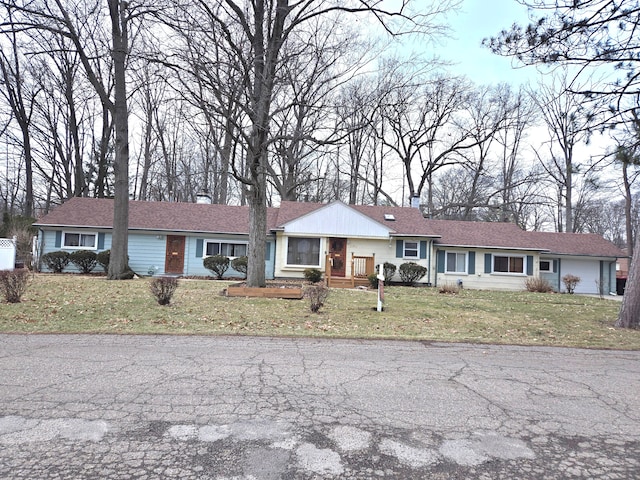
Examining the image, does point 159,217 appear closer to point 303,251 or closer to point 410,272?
point 303,251

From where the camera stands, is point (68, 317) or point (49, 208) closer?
point (68, 317)

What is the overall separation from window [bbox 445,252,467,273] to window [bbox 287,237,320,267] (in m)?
6.89

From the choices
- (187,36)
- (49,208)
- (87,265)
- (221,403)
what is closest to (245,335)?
(221,403)

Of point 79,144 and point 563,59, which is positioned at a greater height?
point 79,144

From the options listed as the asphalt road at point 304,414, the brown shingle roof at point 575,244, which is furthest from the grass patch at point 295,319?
the brown shingle roof at point 575,244

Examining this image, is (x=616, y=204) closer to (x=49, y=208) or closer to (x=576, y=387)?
(x=576, y=387)

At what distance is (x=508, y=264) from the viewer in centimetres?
2114

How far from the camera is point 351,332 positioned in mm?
7465

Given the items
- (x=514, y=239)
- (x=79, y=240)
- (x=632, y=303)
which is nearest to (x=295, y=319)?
(x=632, y=303)

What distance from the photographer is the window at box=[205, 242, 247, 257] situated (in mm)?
19891

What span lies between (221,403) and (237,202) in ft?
102

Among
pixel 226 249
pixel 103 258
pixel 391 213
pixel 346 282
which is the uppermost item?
pixel 391 213

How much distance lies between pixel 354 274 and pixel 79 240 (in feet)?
42.6

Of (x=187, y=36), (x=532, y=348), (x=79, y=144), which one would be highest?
(x=79, y=144)
